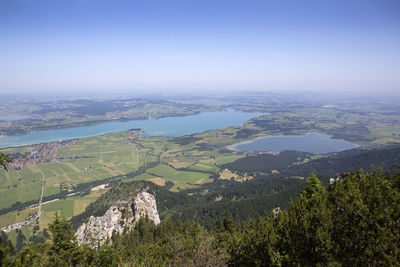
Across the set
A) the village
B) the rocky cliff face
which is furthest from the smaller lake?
the village

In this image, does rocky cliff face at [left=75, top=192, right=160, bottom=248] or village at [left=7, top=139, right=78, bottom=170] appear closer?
rocky cliff face at [left=75, top=192, right=160, bottom=248]

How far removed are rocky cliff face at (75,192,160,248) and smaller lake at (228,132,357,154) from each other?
88.7m

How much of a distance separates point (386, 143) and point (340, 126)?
5275 cm

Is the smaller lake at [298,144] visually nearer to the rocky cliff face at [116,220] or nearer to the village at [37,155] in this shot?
the rocky cliff face at [116,220]

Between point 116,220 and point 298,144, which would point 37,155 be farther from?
point 298,144

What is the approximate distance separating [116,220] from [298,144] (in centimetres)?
12590

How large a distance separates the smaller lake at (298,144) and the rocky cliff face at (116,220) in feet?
291

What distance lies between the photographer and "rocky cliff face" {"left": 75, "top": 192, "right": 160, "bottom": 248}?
3566cm

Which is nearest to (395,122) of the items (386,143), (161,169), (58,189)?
(386,143)

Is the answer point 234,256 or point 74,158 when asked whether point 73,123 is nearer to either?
point 74,158

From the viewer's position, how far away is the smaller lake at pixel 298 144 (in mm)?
126938

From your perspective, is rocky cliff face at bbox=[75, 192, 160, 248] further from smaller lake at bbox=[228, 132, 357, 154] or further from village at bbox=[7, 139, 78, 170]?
smaller lake at bbox=[228, 132, 357, 154]

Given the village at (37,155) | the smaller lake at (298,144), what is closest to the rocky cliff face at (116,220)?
the village at (37,155)

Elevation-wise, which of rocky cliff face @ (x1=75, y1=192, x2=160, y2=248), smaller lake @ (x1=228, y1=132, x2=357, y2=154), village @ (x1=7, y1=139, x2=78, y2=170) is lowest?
village @ (x1=7, y1=139, x2=78, y2=170)
